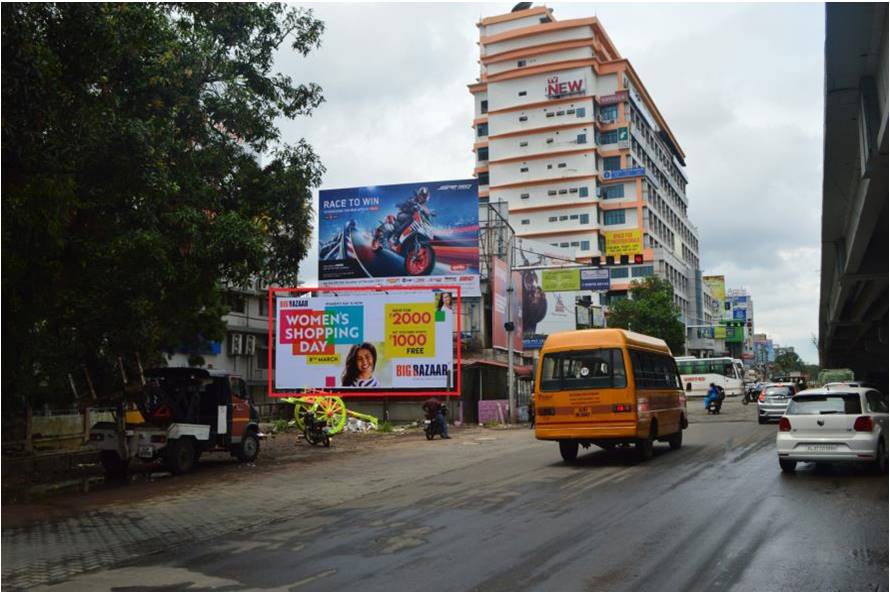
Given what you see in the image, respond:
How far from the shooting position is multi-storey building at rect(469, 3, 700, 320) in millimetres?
90938

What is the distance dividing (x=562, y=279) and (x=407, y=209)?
31.8 feet

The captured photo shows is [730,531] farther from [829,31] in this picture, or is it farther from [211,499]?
[211,499]

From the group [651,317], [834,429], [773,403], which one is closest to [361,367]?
[773,403]

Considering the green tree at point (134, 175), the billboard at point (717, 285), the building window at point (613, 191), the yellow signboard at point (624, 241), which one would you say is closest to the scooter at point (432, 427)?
the green tree at point (134, 175)

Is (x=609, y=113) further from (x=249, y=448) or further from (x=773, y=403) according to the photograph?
(x=249, y=448)

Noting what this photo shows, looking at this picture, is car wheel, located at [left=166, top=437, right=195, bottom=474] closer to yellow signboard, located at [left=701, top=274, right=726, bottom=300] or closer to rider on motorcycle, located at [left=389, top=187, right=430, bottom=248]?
rider on motorcycle, located at [left=389, top=187, right=430, bottom=248]

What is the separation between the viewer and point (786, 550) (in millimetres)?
8047

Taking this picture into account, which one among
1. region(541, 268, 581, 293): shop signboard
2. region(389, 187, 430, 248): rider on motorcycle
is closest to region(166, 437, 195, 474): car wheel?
region(541, 268, 581, 293): shop signboard

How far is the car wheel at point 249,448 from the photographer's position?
1962cm

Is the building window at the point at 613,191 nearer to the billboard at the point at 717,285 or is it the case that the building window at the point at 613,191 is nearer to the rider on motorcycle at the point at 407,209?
the billboard at the point at 717,285

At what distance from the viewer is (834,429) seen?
1354cm

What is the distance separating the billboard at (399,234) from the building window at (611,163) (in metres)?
57.0

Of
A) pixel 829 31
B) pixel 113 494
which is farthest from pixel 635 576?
pixel 113 494

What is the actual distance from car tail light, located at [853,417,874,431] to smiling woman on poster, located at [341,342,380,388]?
828 inches
